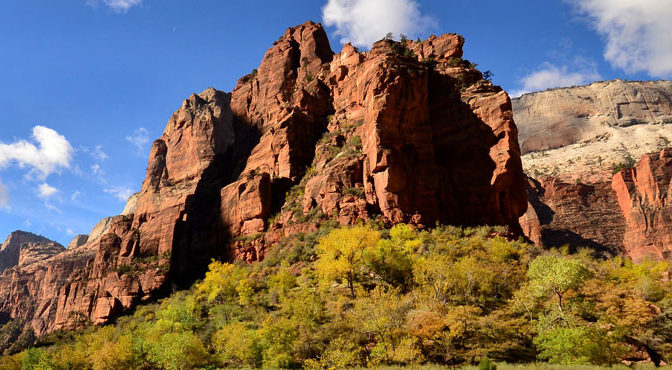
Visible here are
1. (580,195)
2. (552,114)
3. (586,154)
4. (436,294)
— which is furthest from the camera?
(552,114)

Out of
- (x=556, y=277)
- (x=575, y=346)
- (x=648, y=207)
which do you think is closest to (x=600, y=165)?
(x=648, y=207)

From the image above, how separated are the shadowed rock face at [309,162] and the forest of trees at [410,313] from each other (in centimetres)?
559

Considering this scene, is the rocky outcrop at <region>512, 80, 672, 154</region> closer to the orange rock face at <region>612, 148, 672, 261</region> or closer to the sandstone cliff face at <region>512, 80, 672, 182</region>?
the sandstone cliff face at <region>512, 80, 672, 182</region>

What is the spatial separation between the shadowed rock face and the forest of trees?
18.3 ft

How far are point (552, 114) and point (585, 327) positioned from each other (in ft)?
525

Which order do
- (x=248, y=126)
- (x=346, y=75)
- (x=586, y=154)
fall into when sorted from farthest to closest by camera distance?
(x=586, y=154), (x=248, y=126), (x=346, y=75)

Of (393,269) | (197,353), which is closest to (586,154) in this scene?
(393,269)

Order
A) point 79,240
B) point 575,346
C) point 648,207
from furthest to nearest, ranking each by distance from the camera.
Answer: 1. point 79,240
2. point 648,207
3. point 575,346

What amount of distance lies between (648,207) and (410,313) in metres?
93.3

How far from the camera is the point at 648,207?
326ft

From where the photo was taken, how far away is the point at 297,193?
60.2 meters

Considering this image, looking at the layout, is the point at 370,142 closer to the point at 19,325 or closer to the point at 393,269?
the point at 393,269

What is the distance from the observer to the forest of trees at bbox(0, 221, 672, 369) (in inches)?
1192

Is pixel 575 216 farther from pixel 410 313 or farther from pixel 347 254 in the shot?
pixel 410 313
